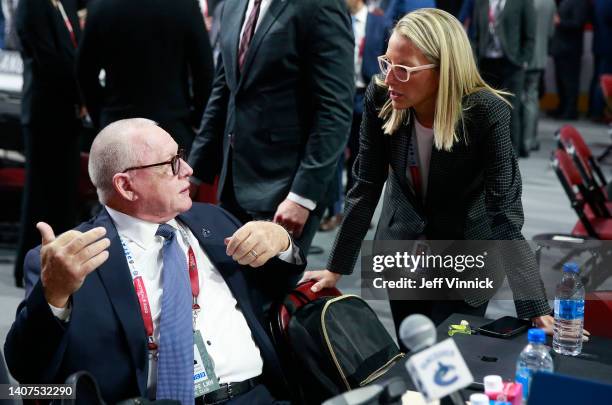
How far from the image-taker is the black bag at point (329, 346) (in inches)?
97.7

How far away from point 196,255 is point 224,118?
3.63 feet

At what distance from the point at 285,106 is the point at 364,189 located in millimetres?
588

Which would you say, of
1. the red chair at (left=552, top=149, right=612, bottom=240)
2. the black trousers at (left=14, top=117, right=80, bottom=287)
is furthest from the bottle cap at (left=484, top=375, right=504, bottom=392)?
the black trousers at (left=14, top=117, right=80, bottom=287)

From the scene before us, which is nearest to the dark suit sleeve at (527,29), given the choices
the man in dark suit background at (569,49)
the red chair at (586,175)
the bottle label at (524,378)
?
the red chair at (586,175)

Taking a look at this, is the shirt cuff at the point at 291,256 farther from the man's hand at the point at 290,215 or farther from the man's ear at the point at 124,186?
the man's hand at the point at 290,215

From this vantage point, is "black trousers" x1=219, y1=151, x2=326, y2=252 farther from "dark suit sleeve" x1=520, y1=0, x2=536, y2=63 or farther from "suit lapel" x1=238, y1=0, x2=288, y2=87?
"dark suit sleeve" x1=520, y1=0, x2=536, y2=63

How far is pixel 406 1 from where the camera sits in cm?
637

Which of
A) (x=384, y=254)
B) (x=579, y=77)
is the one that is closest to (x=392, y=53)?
(x=384, y=254)

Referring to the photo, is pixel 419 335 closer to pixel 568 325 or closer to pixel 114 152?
pixel 568 325

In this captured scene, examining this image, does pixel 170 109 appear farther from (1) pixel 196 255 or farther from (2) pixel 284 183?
(1) pixel 196 255

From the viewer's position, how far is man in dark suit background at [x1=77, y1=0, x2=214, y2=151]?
415cm

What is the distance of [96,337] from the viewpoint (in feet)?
7.54

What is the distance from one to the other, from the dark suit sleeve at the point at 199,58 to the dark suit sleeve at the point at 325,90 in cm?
99

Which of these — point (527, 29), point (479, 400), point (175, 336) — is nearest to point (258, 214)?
point (175, 336)
